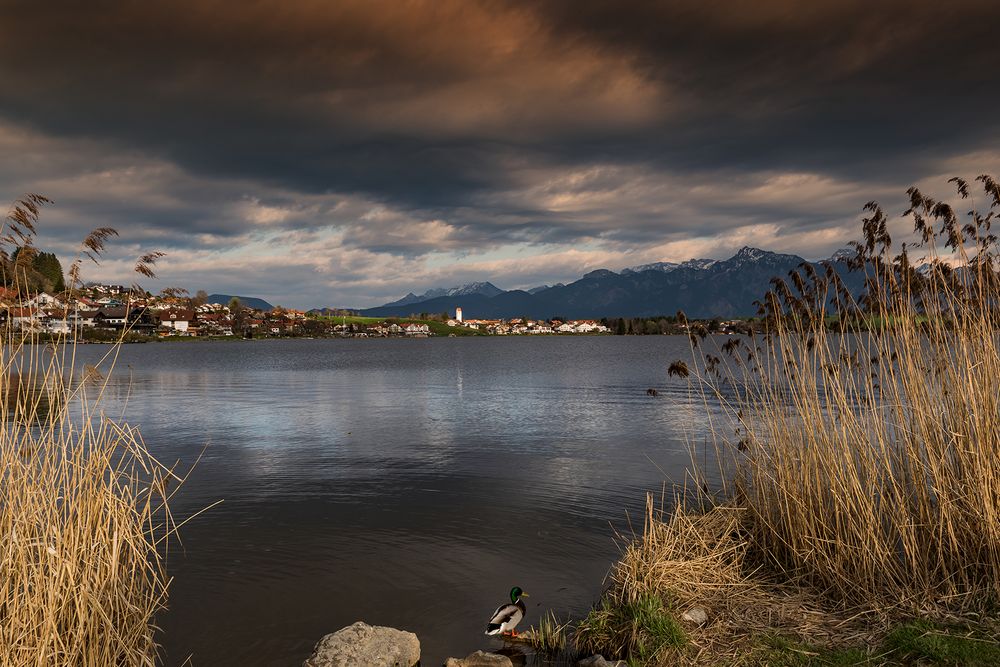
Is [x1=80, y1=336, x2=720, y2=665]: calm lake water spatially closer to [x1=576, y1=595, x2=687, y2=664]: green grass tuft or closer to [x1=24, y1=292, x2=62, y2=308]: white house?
[x1=576, y1=595, x2=687, y2=664]: green grass tuft

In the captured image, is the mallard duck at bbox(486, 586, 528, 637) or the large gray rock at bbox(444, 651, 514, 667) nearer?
the large gray rock at bbox(444, 651, 514, 667)

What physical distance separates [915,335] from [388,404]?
34.1 m

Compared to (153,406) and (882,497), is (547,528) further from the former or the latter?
(153,406)

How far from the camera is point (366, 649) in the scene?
27.6 feet

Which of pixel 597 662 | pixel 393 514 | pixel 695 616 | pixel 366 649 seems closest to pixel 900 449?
pixel 695 616

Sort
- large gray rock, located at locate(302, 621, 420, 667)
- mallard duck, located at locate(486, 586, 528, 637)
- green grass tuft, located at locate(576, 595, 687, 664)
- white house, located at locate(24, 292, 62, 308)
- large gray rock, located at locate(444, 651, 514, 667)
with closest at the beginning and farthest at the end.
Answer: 1. white house, located at locate(24, 292, 62, 308)
2. green grass tuft, located at locate(576, 595, 687, 664)
3. large gray rock, located at locate(302, 621, 420, 667)
4. large gray rock, located at locate(444, 651, 514, 667)
5. mallard duck, located at locate(486, 586, 528, 637)

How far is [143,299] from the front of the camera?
8.04 meters

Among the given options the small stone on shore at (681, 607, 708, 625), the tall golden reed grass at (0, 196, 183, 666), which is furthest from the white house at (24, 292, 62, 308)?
the small stone on shore at (681, 607, 708, 625)

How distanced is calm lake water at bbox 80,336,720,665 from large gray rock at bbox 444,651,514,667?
0.69 meters

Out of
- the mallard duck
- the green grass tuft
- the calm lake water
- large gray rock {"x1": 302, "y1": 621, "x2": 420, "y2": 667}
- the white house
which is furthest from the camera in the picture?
the calm lake water

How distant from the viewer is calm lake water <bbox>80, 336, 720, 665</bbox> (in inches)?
405

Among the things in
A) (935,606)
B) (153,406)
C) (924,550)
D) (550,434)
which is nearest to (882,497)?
(924,550)

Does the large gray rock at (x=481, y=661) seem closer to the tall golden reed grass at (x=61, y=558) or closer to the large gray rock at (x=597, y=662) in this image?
the large gray rock at (x=597, y=662)

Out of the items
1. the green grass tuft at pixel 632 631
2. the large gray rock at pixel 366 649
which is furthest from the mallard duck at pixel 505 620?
the large gray rock at pixel 366 649
